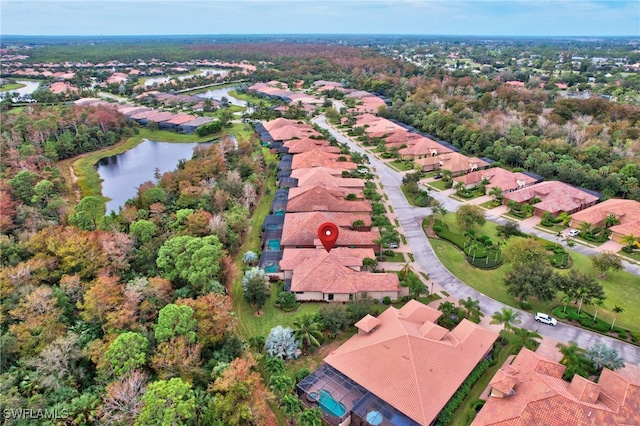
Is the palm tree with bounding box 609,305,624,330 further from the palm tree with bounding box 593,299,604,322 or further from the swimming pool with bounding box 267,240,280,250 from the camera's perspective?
the swimming pool with bounding box 267,240,280,250

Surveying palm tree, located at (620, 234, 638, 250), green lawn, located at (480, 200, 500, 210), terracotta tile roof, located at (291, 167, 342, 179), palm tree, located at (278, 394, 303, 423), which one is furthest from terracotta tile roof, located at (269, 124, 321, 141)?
palm tree, located at (278, 394, 303, 423)

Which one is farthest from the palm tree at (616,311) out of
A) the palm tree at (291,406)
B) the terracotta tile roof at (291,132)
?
the terracotta tile roof at (291,132)

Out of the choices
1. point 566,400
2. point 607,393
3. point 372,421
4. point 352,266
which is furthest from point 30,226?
point 607,393

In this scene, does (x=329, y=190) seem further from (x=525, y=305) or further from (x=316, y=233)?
(x=525, y=305)

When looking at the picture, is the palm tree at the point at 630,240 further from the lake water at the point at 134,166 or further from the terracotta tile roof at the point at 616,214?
the lake water at the point at 134,166

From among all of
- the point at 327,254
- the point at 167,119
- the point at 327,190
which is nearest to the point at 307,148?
the point at 327,190

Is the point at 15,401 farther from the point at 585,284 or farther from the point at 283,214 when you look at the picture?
the point at 585,284
